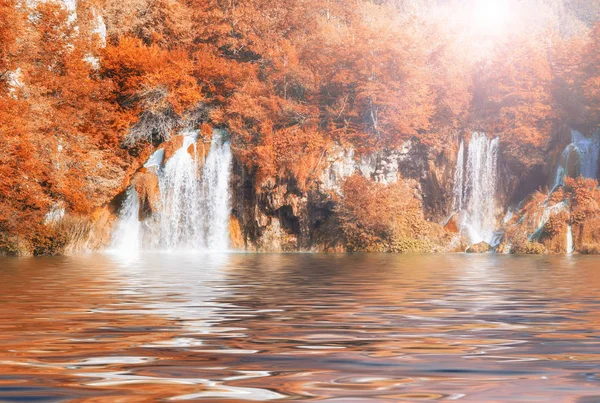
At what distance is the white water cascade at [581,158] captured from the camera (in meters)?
40.8

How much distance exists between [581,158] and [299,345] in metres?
37.7

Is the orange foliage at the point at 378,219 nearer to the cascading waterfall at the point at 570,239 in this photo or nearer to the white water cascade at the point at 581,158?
the cascading waterfall at the point at 570,239

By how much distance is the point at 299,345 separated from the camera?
625cm

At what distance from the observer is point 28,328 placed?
24.1 feet

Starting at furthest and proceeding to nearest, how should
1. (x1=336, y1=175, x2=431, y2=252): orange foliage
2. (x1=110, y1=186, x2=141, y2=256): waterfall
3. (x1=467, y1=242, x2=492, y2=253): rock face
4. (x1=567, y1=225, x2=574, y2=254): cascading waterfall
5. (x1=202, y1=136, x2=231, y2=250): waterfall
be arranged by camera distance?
(x1=202, y1=136, x2=231, y2=250): waterfall, (x1=467, y1=242, x2=492, y2=253): rock face, (x1=110, y1=186, x2=141, y2=256): waterfall, (x1=336, y1=175, x2=431, y2=252): orange foliage, (x1=567, y1=225, x2=574, y2=254): cascading waterfall

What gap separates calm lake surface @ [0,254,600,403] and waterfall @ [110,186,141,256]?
89.3ft

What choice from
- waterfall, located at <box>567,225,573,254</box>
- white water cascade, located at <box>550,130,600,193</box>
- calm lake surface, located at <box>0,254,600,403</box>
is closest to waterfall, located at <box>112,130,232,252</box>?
waterfall, located at <box>567,225,573,254</box>

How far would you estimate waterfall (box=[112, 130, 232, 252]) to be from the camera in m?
39.8

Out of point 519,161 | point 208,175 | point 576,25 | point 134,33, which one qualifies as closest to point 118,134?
point 208,175

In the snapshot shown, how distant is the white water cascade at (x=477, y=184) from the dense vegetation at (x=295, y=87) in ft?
2.87

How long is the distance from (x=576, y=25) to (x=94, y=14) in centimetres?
5311

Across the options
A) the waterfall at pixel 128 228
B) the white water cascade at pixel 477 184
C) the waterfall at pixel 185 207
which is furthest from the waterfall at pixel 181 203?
the white water cascade at pixel 477 184

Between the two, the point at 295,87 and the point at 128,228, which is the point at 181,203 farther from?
the point at 295,87

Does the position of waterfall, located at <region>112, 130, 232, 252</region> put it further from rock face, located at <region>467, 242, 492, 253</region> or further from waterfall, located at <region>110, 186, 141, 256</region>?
rock face, located at <region>467, 242, 492, 253</region>
